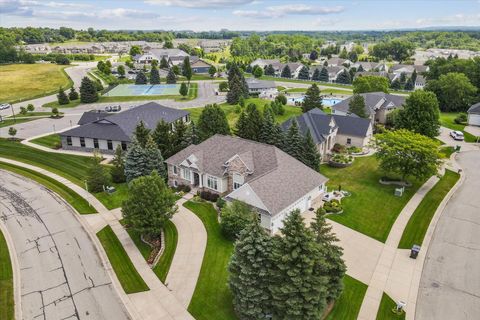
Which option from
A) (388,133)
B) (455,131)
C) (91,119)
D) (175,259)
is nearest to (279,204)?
(175,259)

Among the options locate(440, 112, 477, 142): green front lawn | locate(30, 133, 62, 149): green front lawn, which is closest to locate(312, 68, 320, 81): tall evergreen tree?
locate(440, 112, 477, 142): green front lawn

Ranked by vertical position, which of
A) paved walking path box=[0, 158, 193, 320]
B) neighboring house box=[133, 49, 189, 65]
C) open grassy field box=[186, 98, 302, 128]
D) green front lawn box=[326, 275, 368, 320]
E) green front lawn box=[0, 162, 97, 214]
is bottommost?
green front lawn box=[326, 275, 368, 320]

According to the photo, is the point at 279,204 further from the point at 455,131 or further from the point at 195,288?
the point at 455,131

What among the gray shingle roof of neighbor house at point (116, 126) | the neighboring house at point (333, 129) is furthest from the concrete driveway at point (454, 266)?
the gray shingle roof of neighbor house at point (116, 126)

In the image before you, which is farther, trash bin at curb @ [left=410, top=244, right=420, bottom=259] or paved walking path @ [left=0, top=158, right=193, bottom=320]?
trash bin at curb @ [left=410, top=244, right=420, bottom=259]

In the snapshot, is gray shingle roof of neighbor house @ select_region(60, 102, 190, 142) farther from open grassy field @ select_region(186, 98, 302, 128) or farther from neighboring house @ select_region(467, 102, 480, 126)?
A: neighboring house @ select_region(467, 102, 480, 126)

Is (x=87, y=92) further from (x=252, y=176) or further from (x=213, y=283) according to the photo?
(x=213, y=283)

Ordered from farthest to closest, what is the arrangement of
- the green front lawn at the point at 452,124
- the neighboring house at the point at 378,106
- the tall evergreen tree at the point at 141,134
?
1. the neighboring house at the point at 378,106
2. the green front lawn at the point at 452,124
3. the tall evergreen tree at the point at 141,134

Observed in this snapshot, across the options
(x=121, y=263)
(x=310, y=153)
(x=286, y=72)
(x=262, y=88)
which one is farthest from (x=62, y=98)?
(x=286, y=72)

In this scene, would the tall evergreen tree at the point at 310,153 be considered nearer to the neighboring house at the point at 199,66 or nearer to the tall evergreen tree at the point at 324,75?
the tall evergreen tree at the point at 324,75
